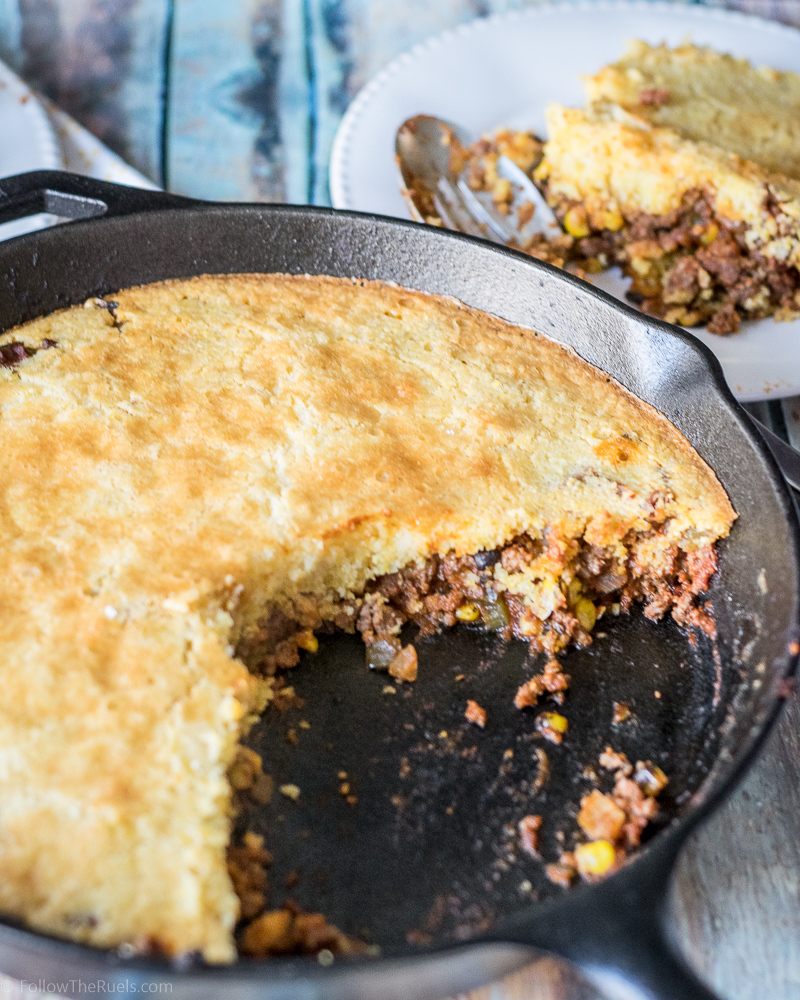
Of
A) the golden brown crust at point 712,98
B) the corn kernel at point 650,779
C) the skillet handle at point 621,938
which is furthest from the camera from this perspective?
the golden brown crust at point 712,98

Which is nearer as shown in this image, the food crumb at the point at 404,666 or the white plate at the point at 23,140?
the food crumb at the point at 404,666

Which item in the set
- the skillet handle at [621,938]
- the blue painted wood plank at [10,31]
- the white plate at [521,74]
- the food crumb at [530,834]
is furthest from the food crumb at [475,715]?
the blue painted wood plank at [10,31]

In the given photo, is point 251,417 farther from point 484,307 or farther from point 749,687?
point 749,687

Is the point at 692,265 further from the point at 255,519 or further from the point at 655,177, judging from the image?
the point at 255,519

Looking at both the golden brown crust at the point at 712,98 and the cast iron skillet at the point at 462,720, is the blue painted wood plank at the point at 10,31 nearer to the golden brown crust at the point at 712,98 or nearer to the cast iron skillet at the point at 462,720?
the cast iron skillet at the point at 462,720

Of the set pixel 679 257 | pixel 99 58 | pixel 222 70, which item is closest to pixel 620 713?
pixel 679 257

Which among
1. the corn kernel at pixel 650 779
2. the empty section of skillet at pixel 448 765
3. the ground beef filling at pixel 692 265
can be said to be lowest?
the empty section of skillet at pixel 448 765

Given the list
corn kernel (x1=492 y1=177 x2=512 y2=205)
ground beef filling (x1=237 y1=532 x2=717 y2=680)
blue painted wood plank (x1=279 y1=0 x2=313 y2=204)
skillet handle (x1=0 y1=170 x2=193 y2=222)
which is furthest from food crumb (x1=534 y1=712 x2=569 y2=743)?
blue painted wood plank (x1=279 y1=0 x2=313 y2=204)
